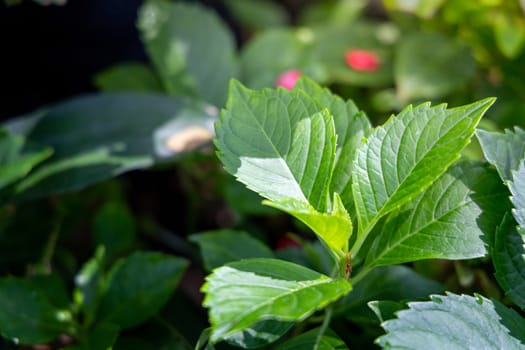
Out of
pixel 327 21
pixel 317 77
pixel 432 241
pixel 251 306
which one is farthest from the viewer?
pixel 327 21

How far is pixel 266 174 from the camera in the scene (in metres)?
0.59

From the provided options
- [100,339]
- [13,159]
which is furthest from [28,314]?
[13,159]

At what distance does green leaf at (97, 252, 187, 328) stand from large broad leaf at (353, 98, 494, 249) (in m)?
0.31

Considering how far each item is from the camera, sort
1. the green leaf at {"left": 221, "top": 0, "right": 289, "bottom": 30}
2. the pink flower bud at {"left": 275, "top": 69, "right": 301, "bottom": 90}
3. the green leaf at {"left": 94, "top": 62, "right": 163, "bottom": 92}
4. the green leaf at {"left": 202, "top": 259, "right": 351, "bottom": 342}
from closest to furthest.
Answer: the green leaf at {"left": 202, "top": 259, "right": 351, "bottom": 342}
the pink flower bud at {"left": 275, "top": 69, "right": 301, "bottom": 90}
the green leaf at {"left": 94, "top": 62, "right": 163, "bottom": 92}
the green leaf at {"left": 221, "top": 0, "right": 289, "bottom": 30}

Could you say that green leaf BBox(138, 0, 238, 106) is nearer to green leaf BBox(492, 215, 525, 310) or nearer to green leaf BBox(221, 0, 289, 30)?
green leaf BBox(221, 0, 289, 30)

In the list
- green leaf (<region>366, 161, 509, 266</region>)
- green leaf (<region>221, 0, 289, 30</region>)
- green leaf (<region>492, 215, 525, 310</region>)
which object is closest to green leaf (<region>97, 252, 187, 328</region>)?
green leaf (<region>366, 161, 509, 266</region>)

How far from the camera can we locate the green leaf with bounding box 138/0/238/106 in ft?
4.10

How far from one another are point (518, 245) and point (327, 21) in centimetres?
119

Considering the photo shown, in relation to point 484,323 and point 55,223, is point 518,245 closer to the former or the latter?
point 484,323

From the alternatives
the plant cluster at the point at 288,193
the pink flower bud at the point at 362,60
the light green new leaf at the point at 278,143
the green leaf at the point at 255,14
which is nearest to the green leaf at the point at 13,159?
the plant cluster at the point at 288,193

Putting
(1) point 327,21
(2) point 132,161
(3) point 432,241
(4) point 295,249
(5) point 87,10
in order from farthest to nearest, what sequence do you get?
(1) point 327,21 → (5) point 87,10 → (2) point 132,161 → (4) point 295,249 → (3) point 432,241

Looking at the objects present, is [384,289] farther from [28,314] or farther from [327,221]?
[28,314]

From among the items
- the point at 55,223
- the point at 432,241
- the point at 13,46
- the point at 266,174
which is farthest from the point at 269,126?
the point at 13,46

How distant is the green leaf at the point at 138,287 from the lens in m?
0.78
